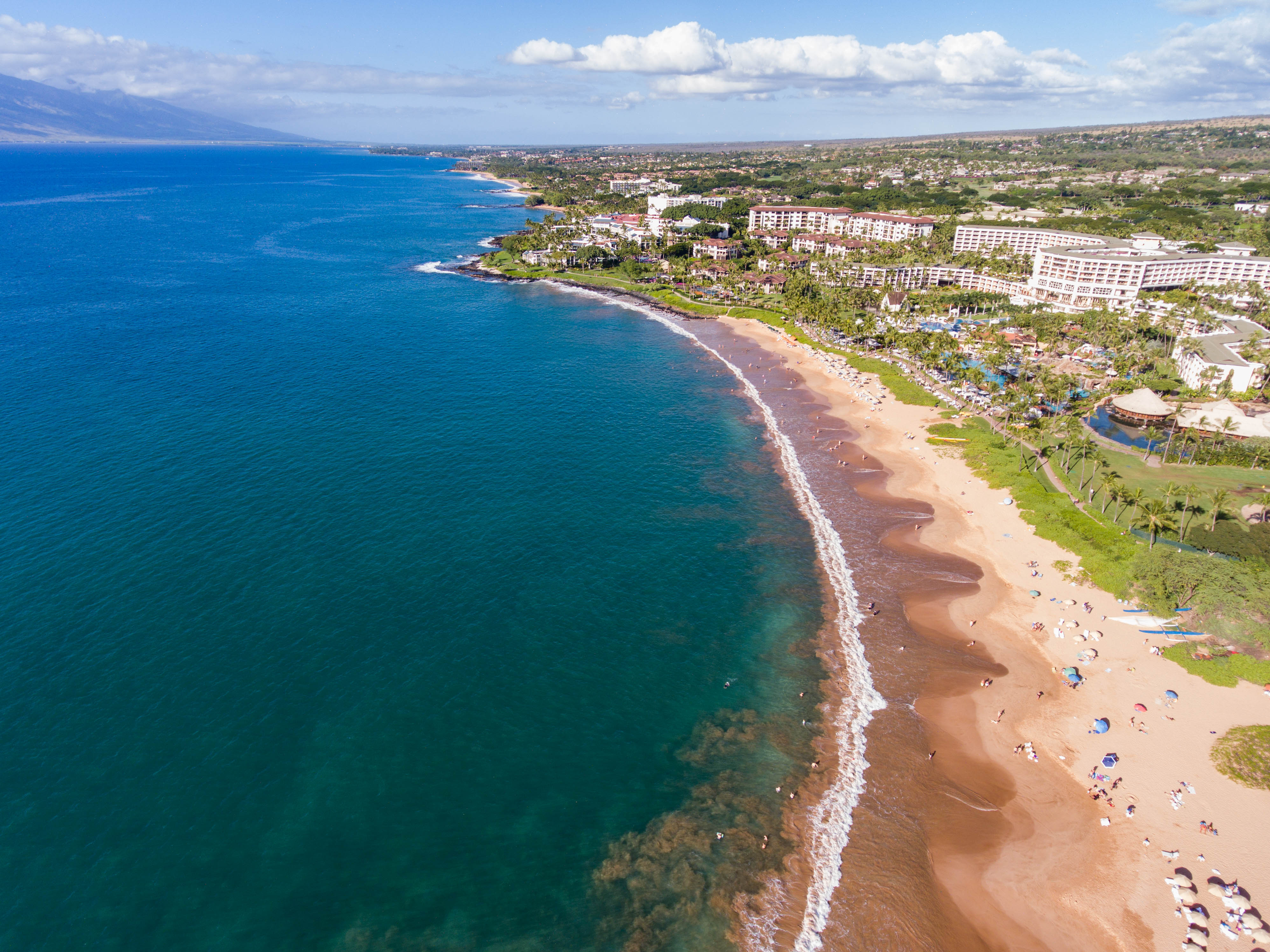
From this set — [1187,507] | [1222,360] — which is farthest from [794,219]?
[1187,507]

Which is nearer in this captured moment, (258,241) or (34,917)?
(34,917)

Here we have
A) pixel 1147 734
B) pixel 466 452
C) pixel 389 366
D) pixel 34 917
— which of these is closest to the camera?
pixel 34 917

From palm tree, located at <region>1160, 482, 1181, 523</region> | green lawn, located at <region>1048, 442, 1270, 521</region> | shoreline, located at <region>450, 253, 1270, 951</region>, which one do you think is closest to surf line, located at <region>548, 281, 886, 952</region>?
shoreline, located at <region>450, 253, 1270, 951</region>

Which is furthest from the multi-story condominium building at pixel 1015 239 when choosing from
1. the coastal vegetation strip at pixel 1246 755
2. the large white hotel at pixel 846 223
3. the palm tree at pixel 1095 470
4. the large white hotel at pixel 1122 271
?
the coastal vegetation strip at pixel 1246 755

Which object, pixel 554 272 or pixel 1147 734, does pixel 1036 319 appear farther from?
pixel 554 272

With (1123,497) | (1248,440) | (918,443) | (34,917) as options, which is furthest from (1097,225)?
(34,917)

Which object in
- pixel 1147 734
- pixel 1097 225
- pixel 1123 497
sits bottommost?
pixel 1147 734

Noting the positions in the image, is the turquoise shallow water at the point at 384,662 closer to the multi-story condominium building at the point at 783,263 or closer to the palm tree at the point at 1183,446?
the palm tree at the point at 1183,446

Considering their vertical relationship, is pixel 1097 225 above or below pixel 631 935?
above
